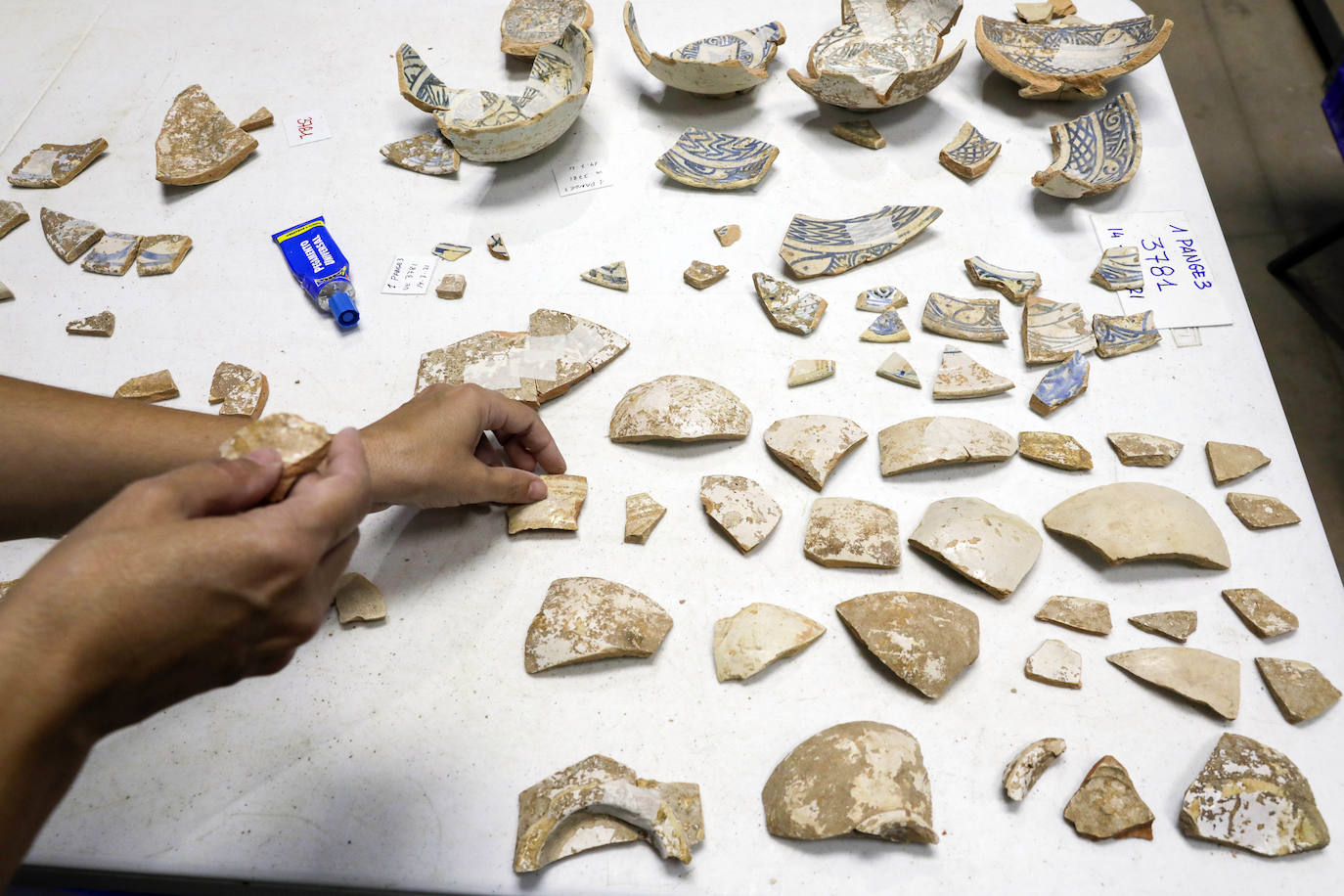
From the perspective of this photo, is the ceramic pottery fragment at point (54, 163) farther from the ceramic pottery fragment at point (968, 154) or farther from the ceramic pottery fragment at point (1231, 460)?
the ceramic pottery fragment at point (1231, 460)

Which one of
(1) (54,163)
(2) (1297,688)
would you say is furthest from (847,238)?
(1) (54,163)

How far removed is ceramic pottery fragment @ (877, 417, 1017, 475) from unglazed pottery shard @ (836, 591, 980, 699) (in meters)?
0.26

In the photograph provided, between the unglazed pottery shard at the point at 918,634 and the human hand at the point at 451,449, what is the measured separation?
1.90 feet

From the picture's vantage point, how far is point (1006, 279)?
5.58 ft

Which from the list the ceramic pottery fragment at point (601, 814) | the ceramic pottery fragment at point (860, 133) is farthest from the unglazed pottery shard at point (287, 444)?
the ceramic pottery fragment at point (860, 133)

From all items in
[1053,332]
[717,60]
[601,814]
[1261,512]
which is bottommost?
[601,814]

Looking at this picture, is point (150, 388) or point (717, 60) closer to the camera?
point (150, 388)

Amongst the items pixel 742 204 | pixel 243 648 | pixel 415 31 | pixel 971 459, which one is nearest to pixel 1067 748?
pixel 971 459

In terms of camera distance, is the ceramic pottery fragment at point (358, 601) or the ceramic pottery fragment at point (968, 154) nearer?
the ceramic pottery fragment at point (358, 601)

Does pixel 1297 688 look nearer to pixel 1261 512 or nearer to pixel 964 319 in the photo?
pixel 1261 512

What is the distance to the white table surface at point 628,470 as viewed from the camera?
1151mm

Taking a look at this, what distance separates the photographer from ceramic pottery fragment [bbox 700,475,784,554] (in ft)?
4.51

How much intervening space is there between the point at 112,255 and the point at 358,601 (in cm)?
114

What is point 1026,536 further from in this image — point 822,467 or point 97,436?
point 97,436
